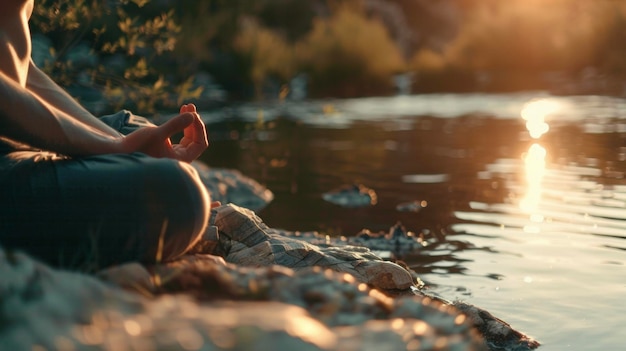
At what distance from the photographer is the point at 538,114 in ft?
68.0

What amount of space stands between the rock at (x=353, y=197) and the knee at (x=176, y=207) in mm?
7402

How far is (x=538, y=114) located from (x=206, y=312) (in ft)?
63.1

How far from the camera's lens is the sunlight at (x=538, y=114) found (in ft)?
57.8

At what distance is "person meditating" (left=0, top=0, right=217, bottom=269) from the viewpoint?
9.83ft

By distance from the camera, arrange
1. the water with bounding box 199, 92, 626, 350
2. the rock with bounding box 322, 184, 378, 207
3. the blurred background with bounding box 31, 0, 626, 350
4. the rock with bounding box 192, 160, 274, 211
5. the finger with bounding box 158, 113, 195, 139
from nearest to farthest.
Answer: the finger with bounding box 158, 113, 195, 139 < the water with bounding box 199, 92, 626, 350 < the blurred background with bounding box 31, 0, 626, 350 < the rock with bounding box 322, 184, 378, 207 < the rock with bounding box 192, 160, 274, 211

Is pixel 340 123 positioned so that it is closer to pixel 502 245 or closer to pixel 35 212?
pixel 502 245

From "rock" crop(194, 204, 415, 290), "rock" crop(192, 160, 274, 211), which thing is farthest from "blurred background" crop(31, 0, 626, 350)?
"rock" crop(194, 204, 415, 290)

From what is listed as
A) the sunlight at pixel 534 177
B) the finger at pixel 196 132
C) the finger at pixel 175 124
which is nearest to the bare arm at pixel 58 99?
the finger at pixel 196 132

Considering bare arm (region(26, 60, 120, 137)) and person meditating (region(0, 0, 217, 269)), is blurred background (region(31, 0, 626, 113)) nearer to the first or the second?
bare arm (region(26, 60, 120, 137))

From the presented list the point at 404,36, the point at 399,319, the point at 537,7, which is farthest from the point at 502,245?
the point at 404,36

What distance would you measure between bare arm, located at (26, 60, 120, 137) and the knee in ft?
2.09

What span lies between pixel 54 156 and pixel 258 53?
23261 mm

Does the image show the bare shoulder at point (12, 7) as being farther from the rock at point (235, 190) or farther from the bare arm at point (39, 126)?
the rock at point (235, 190)

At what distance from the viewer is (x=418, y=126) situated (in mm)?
19188
